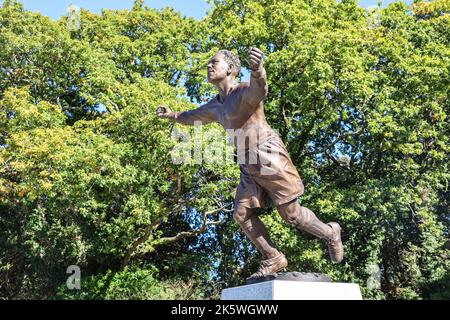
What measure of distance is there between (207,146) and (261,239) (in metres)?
9.99

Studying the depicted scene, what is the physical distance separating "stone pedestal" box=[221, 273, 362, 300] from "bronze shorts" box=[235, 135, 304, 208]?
782mm

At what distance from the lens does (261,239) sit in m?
6.06

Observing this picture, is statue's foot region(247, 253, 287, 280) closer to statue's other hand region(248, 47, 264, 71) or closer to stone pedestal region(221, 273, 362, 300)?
stone pedestal region(221, 273, 362, 300)

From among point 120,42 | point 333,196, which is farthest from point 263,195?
point 120,42

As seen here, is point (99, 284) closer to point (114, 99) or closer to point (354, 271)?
point (114, 99)

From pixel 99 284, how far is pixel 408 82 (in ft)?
34.1

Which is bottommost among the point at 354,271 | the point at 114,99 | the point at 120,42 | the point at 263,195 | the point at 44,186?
the point at 263,195

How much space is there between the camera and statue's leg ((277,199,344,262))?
19.4ft

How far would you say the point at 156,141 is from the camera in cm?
1664

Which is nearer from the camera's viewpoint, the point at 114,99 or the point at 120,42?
the point at 114,99

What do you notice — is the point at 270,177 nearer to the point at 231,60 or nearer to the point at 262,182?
the point at 262,182

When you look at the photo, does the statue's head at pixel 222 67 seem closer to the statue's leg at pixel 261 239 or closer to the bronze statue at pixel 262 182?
the bronze statue at pixel 262 182

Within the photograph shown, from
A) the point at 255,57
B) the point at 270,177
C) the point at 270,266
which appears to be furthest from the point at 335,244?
the point at 255,57

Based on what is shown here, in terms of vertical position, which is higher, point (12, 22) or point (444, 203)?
point (12, 22)
